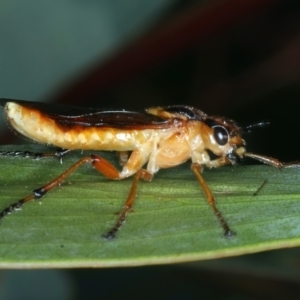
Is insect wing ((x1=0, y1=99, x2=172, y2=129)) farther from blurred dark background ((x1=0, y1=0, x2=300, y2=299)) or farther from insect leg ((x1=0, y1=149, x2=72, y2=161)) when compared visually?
blurred dark background ((x1=0, y1=0, x2=300, y2=299))

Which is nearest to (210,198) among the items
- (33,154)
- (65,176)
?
(65,176)

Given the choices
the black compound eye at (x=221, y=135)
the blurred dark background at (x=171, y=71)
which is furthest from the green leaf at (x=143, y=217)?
the blurred dark background at (x=171, y=71)

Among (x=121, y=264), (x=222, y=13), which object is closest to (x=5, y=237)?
(x=121, y=264)

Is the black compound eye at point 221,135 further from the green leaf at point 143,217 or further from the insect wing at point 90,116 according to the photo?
the insect wing at point 90,116

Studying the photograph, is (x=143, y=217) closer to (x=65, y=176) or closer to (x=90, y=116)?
(x=65, y=176)

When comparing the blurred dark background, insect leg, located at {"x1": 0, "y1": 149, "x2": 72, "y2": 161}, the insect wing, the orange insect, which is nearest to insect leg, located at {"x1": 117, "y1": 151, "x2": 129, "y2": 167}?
the orange insect

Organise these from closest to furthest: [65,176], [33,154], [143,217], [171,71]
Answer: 1. [143,217]
2. [65,176]
3. [33,154]
4. [171,71]

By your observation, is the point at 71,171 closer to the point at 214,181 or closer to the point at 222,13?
the point at 214,181
